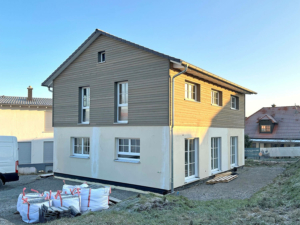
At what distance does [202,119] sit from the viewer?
480 inches

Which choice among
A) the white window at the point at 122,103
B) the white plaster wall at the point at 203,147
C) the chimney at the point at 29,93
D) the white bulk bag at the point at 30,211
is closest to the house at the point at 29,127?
the chimney at the point at 29,93

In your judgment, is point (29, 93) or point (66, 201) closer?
point (66, 201)

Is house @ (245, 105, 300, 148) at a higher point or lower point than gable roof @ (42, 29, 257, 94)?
lower

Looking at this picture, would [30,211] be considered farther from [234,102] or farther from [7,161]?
[234,102]

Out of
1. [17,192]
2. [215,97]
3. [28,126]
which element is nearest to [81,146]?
[17,192]

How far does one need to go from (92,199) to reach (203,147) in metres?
6.00

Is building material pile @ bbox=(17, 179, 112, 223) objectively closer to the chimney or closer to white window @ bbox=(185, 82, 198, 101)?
white window @ bbox=(185, 82, 198, 101)

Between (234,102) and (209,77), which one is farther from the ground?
(209,77)

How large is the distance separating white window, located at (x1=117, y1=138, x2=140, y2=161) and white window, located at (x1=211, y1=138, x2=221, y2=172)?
4415mm

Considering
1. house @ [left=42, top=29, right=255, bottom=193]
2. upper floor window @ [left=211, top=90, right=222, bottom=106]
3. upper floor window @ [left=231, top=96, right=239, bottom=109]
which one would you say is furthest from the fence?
upper floor window @ [left=211, top=90, right=222, bottom=106]

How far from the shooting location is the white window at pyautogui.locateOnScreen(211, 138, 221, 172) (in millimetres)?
13361

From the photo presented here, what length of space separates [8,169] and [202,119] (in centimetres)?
872

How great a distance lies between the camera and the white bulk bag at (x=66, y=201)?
7.30 metres

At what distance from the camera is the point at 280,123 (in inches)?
1426
